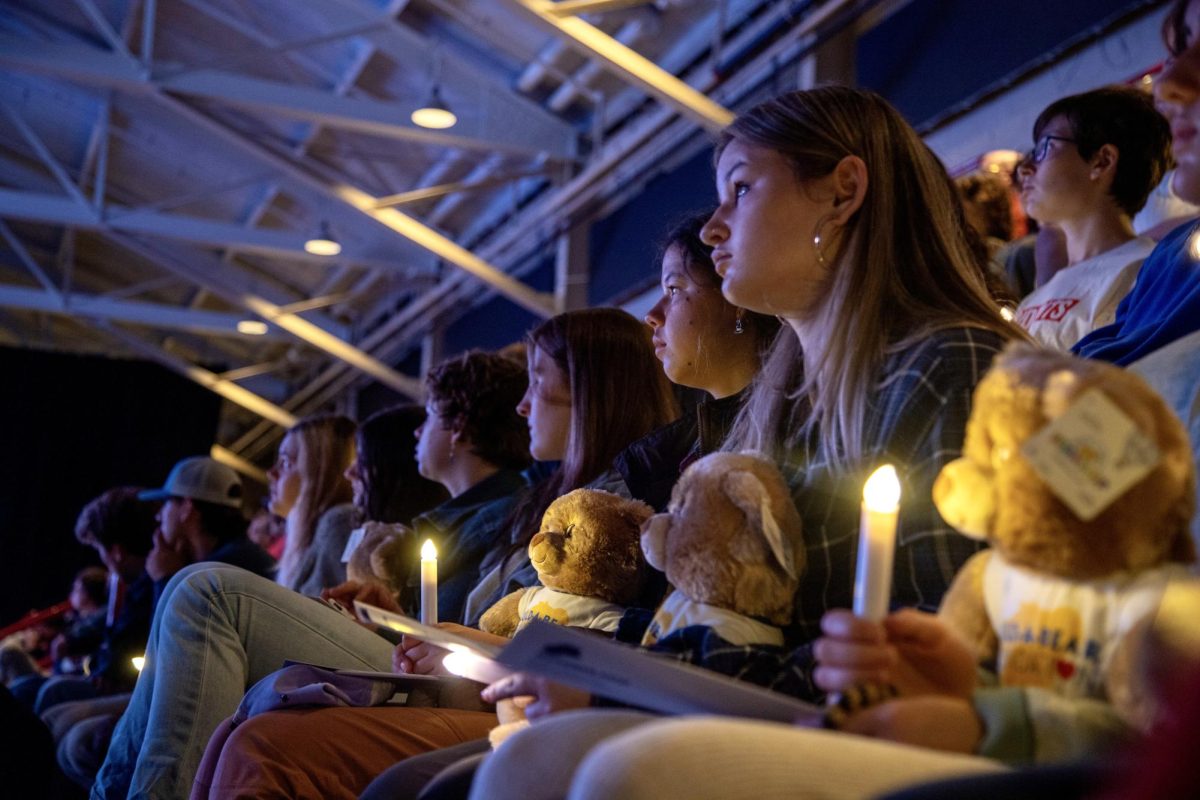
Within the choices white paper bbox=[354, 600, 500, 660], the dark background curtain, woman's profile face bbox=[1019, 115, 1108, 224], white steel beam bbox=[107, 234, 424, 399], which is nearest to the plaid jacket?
white paper bbox=[354, 600, 500, 660]

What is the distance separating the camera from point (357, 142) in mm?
7344

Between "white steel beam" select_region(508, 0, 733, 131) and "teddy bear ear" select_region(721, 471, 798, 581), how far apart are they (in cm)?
373

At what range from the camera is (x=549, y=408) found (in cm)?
237

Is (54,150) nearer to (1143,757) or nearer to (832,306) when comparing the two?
(832,306)

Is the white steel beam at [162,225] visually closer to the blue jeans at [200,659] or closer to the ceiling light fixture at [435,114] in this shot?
the ceiling light fixture at [435,114]

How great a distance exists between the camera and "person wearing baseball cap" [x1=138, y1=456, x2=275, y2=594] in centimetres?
366

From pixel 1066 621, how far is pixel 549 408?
1525mm

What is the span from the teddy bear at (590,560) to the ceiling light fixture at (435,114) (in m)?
4.19

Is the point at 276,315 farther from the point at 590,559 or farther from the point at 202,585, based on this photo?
the point at 590,559

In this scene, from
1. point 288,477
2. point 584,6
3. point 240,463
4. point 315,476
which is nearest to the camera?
point 315,476

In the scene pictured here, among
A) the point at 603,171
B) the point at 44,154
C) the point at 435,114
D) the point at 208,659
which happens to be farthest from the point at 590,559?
the point at 44,154

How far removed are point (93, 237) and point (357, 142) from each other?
3.89 m

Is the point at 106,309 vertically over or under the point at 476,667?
over

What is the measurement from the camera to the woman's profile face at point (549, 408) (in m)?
2.37
